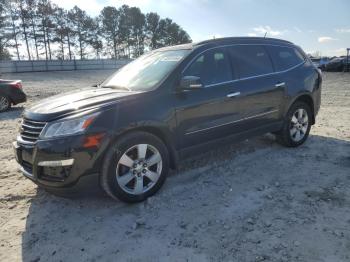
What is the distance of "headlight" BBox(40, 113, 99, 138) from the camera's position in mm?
3524

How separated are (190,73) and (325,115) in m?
5.77

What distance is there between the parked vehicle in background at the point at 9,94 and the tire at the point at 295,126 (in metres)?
8.63

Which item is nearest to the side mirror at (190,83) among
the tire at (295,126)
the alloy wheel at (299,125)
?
the tire at (295,126)

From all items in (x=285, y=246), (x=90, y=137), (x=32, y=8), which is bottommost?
(x=285, y=246)

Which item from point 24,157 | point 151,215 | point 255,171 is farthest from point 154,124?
point 255,171

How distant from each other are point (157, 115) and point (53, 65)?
129ft

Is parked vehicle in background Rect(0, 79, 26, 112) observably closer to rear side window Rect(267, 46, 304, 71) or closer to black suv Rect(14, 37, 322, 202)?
black suv Rect(14, 37, 322, 202)

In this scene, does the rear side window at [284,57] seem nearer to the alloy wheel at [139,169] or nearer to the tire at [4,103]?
the alloy wheel at [139,169]

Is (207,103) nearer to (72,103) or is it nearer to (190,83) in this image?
(190,83)

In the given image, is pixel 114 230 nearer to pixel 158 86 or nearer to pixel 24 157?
pixel 24 157

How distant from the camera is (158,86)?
4137 mm

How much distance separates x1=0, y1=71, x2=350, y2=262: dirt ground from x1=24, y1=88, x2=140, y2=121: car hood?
1081 mm

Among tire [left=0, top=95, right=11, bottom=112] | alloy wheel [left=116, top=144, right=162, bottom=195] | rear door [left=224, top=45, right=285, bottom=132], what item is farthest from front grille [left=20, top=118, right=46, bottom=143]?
tire [left=0, top=95, right=11, bottom=112]

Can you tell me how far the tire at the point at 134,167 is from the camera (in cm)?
371
